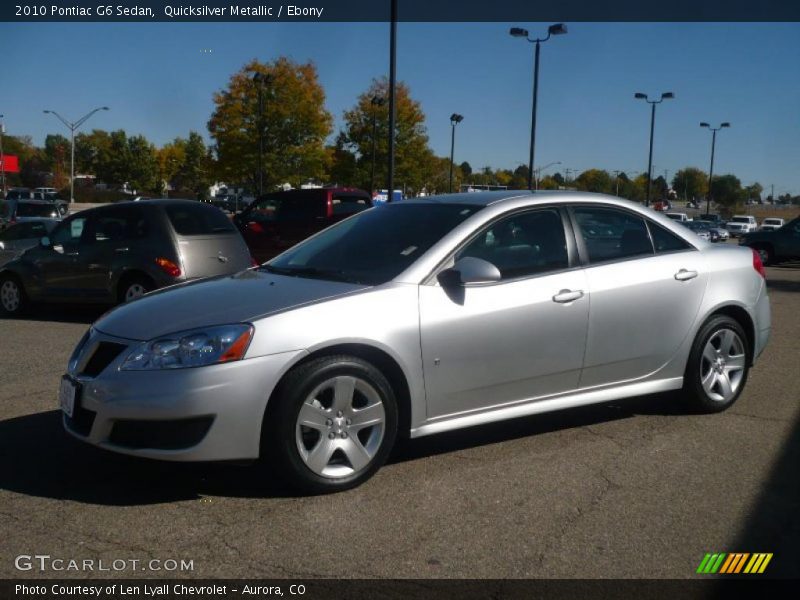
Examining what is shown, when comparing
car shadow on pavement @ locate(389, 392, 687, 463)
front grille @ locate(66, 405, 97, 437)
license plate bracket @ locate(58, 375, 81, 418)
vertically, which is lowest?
car shadow on pavement @ locate(389, 392, 687, 463)

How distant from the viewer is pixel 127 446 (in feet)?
13.5

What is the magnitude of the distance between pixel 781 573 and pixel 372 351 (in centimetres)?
210

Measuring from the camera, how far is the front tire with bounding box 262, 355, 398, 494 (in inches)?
163

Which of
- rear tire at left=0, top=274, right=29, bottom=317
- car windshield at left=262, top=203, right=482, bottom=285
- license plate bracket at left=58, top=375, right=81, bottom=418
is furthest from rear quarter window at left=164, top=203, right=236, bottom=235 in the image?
license plate bracket at left=58, top=375, right=81, bottom=418

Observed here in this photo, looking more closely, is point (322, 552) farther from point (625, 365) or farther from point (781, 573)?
point (625, 365)

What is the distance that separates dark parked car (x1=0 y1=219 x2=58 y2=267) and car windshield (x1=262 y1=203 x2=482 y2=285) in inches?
508

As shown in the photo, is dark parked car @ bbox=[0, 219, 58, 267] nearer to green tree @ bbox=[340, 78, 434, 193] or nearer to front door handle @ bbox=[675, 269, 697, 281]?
front door handle @ bbox=[675, 269, 697, 281]

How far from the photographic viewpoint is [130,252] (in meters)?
10.4

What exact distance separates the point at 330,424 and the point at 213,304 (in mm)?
877

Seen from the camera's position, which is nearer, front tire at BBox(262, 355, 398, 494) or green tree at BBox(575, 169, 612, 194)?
front tire at BBox(262, 355, 398, 494)

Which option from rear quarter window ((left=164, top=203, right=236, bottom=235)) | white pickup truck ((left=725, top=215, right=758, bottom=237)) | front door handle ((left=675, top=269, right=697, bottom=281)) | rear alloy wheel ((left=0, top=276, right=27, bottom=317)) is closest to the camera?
front door handle ((left=675, top=269, right=697, bottom=281))

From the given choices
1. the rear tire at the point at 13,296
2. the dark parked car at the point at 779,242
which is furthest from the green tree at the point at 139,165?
the rear tire at the point at 13,296

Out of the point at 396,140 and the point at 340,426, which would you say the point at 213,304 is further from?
the point at 396,140

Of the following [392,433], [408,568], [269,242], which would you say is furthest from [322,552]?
[269,242]
